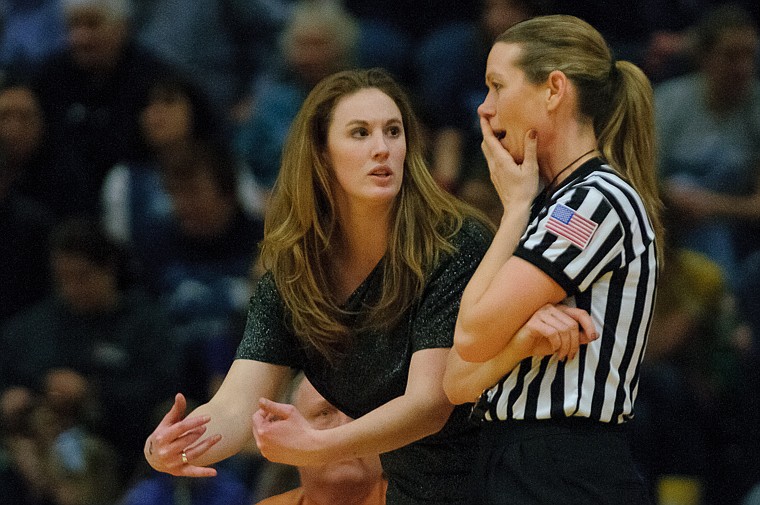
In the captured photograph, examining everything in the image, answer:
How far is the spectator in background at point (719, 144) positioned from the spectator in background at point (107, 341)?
90.1 inches

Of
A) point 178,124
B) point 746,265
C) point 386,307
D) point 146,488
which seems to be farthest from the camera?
point 178,124

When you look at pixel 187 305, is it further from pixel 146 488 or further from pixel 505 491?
pixel 505 491

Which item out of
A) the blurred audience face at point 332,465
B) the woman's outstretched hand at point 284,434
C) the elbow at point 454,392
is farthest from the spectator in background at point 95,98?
the elbow at point 454,392

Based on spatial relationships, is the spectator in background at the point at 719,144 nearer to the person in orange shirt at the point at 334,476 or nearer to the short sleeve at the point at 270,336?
the person in orange shirt at the point at 334,476

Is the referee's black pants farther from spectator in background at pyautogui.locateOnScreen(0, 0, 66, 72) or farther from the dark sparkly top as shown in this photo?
spectator in background at pyautogui.locateOnScreen(0, 0, 66, 72)

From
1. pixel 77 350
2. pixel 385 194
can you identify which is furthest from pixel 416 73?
pixel 385 194

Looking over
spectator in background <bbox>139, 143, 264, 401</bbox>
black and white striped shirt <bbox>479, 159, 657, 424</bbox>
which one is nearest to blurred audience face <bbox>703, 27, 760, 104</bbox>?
spectator in background <bbox>139, 143, 264, 401</bbox>

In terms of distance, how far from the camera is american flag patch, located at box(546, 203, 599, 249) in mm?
2709

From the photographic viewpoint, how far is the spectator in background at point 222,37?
656 centimetres

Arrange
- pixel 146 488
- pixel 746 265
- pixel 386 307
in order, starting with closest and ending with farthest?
pixel 386 307 → pixel 146 488 → pixel 746 265

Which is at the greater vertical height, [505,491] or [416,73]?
[416,73]

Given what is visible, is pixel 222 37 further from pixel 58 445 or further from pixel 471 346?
pixel 471 346

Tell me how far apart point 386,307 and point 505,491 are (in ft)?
2.18

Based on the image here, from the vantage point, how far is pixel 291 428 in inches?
116
